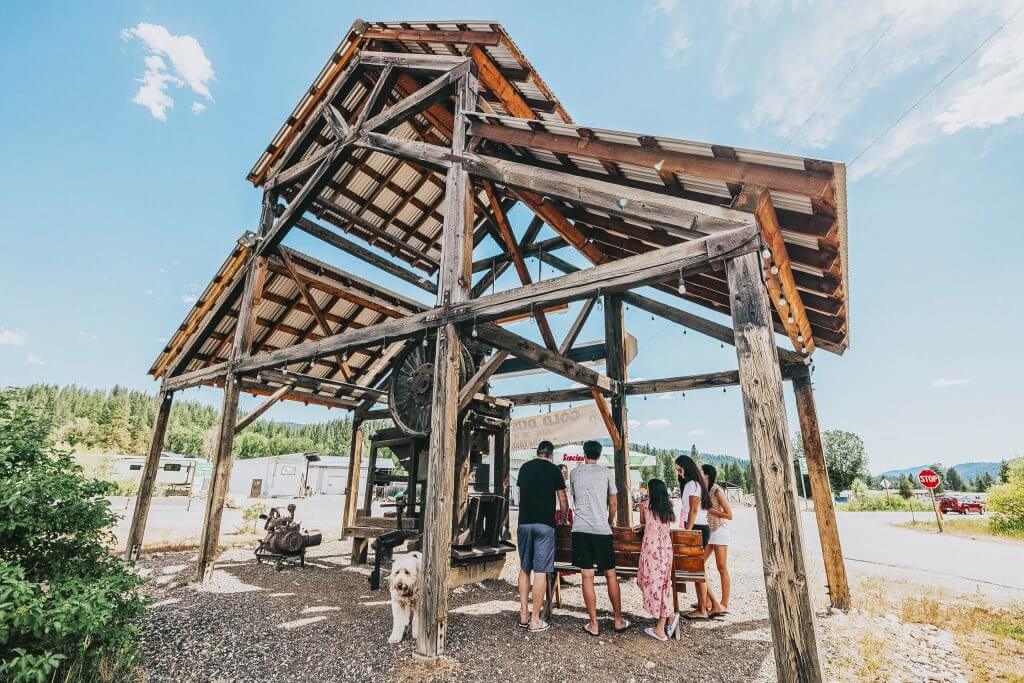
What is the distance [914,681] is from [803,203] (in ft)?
12.4

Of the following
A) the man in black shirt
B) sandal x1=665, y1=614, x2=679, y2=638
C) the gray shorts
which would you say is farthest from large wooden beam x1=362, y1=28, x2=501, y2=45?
sandal x1=665, y1=614, x2=679, y2=638

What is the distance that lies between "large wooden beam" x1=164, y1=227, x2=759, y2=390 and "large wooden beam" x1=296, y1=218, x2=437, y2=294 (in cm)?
298

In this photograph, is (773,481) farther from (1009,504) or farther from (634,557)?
(1009,504)

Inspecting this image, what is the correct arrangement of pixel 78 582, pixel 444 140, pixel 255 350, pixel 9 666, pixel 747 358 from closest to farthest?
pixel 9 666 < pixel 747 358 < pixel 78 582 < pixel 444 140 < pixel 255 350

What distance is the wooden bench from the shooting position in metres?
4.80

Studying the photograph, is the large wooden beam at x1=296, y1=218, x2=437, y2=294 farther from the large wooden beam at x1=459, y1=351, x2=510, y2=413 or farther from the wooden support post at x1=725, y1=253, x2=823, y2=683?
the wooden support post at x1=725, y1=253, x2=823, y2=683

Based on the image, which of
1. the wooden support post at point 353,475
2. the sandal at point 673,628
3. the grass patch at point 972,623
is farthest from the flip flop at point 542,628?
the wooden support post at point 353,475

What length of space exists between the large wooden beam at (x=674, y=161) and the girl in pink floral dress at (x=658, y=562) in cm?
Result: 295

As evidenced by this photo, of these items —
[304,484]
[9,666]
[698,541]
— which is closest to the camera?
[9,666]

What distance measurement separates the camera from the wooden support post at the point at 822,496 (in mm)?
5359

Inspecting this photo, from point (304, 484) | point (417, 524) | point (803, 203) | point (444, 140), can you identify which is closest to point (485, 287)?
point (444, 140)

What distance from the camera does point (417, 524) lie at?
6832 millimetres

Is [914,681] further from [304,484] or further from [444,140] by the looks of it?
[304,484]

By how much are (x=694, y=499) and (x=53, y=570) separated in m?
5.69
